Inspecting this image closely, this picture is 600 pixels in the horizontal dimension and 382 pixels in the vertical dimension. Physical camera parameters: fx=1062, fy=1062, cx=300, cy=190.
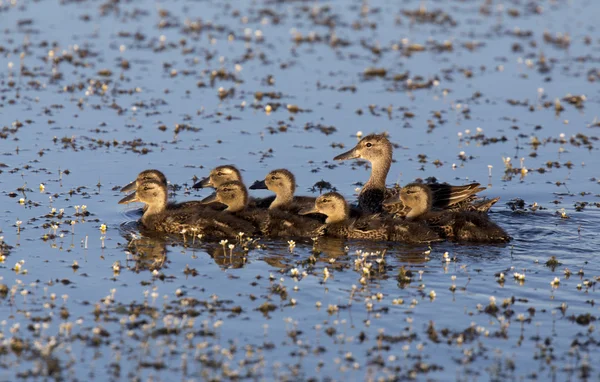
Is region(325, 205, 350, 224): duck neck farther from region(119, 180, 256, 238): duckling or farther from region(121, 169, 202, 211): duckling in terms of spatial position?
region(121, 169, 202, 211): duckling

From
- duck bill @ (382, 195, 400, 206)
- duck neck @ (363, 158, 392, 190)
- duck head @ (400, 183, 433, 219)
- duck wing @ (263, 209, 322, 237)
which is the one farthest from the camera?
duck neck @ (363, 158, 392, 190)

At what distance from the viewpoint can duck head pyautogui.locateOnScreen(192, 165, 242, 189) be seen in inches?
650

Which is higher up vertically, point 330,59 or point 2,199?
point 330,59

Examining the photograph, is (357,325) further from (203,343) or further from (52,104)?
(52,104)

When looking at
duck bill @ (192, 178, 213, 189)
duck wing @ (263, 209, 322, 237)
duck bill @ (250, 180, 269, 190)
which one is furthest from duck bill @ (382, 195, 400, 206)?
duck bill @ (192, 178, 213, 189)

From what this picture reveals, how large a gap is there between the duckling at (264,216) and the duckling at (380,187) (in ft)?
5.02

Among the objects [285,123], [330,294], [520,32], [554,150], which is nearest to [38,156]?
[285,123]

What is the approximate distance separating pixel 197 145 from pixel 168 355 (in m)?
10.00

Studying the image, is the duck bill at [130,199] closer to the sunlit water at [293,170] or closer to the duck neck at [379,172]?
the sunlit water at [293,170]

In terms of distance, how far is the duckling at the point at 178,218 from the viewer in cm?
1506

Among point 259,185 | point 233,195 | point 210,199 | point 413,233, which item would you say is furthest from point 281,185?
point 413,233

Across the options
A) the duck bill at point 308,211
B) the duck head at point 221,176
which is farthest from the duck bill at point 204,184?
the duck bill at point 308,211

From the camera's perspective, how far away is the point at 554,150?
20469mm

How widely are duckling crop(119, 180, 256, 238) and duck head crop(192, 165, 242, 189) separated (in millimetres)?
1086
